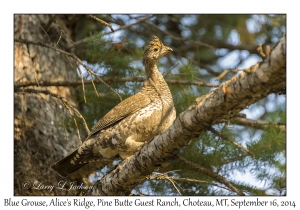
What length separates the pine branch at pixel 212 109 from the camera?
2.63 meters

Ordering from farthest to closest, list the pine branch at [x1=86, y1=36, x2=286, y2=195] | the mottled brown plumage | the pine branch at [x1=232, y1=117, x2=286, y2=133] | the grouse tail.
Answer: the pine branch at [x1=232, y1=117, x2=286, y2=133]
the grouse tail
the mottled brown plumage
the pine branch at [x1=86, y1=36, x2=286, y2=195]

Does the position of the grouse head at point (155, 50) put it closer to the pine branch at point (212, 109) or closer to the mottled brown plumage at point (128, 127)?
the mottled brown plumage at point (128, 127)

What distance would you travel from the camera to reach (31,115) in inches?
231

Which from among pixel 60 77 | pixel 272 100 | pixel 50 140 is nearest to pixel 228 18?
pixel 272 100

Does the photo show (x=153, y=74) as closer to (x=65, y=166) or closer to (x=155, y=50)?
(x=155, y=50)

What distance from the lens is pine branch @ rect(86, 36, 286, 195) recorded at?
2633mm

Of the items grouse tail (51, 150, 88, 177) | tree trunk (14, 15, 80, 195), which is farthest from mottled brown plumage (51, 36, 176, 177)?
tree trunk (14, 15, 80, 195)

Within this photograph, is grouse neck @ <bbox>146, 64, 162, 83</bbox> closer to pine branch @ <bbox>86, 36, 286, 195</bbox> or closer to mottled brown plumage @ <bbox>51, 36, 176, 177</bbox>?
mottled brown plumage @ <bbox>51, 36, 176, 177</bbox>

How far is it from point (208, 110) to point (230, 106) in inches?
6.2

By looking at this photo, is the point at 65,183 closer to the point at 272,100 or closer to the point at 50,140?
the point at 50,140

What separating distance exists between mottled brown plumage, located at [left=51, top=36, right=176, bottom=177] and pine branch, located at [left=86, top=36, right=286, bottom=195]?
644 mm

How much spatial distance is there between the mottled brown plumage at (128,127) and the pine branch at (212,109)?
2.11 ft

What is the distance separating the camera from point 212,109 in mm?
2920

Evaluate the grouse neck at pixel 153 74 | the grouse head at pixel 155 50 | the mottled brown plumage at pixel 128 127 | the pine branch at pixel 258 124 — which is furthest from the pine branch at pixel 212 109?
the pine branch at pixel 258 124
